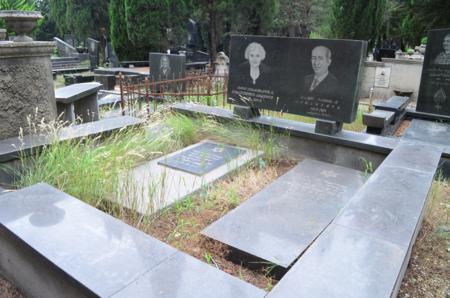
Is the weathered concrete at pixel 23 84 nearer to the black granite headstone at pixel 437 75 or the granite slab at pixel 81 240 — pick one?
the granite slab at pixel 81 240

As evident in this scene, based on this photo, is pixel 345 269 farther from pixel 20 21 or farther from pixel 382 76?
pixel 382 76

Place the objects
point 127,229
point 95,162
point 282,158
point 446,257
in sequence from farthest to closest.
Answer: point 282,158
point 95,162
point 446,257
point 127,229

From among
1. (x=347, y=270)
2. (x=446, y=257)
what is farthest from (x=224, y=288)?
(x=446, y=257)

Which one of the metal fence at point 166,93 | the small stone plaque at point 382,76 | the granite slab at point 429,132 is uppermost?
the small stone plaque at point 382,76

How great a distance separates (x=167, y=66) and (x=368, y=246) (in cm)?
992

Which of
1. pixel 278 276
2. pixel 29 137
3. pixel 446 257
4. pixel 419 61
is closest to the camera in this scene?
pixel 278 276

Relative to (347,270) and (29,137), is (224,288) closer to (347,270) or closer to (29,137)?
(347,270)

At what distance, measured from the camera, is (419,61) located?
1100cm

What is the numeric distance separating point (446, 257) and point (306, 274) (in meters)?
1.59

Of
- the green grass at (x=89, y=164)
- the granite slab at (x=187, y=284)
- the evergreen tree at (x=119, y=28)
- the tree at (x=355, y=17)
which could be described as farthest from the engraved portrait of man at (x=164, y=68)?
the granite slab at (x=187, y=284)

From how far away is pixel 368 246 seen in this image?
7.17 ft

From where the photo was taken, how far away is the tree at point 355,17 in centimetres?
1459

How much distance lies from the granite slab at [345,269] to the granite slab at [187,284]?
0.57 feet

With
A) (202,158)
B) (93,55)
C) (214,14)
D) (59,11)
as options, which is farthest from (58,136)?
(59,11)
